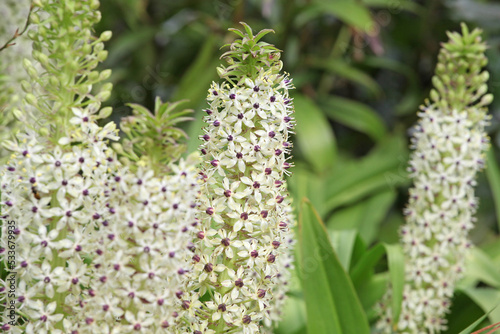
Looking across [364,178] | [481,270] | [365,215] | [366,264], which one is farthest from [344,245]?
[364,178]

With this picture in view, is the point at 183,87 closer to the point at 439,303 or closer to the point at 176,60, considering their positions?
the point at 176,60

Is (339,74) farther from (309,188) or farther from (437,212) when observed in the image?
(437,212)

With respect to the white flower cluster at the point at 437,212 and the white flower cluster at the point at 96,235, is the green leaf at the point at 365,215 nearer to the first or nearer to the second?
the white flower cluster at the point at 437,212

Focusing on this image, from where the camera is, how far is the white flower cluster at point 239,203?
36.4 inches

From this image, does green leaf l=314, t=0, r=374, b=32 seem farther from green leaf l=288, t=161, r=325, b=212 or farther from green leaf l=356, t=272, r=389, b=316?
green leaf l=356, t=272, r=389, b=316

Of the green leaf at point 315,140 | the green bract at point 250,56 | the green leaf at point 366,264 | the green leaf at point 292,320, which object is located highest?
the green leaf at point 315,140

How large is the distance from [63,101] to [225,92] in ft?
0.92

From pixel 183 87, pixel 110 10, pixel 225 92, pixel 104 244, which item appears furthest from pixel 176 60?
pixel 104 244

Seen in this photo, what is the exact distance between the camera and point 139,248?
78 centimetres

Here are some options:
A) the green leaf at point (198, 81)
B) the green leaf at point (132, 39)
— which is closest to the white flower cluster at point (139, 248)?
the green leaf at point (198, 81)

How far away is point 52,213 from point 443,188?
1052 mm

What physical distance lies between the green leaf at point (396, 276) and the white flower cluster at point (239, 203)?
0.56 meters

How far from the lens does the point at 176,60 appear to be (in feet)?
10.7

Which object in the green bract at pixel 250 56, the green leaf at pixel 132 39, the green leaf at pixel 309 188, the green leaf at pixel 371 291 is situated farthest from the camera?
the green leaf at pixel 132 39
